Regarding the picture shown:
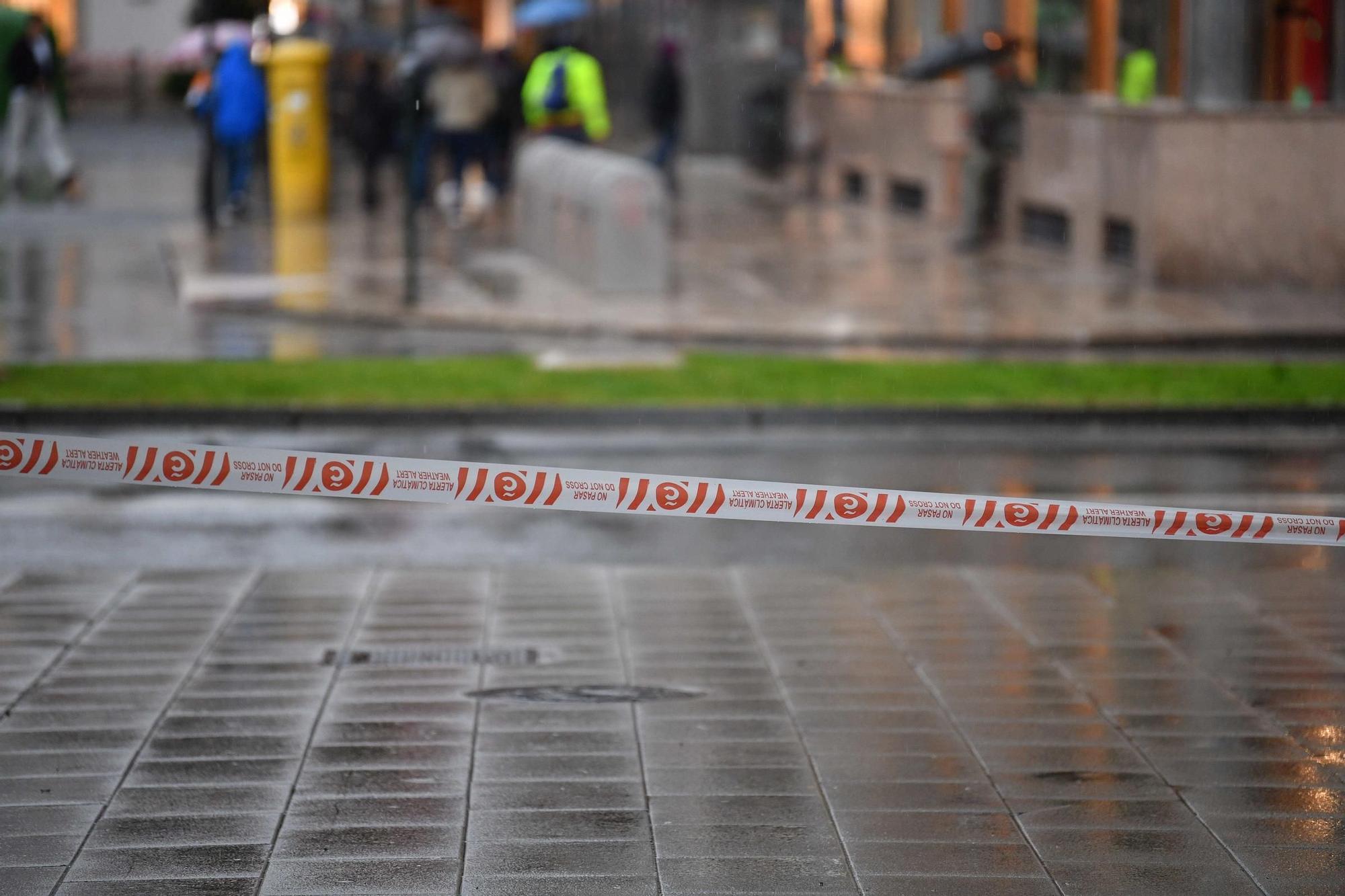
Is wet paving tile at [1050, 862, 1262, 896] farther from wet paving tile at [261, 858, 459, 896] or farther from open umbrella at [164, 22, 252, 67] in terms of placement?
open umbrella at [164, 22, 252, 67]

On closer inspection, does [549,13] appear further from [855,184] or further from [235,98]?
[855,184]

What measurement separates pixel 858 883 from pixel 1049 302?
14.5m

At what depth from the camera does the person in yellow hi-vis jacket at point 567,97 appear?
23891mm

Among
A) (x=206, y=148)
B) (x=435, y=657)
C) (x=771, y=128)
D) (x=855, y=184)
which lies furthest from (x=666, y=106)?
(x=435, y=657)

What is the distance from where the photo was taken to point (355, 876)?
5086 mm

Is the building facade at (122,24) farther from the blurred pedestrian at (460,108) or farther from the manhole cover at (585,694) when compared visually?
the manhole cover at (585,694)

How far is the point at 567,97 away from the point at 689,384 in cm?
1065

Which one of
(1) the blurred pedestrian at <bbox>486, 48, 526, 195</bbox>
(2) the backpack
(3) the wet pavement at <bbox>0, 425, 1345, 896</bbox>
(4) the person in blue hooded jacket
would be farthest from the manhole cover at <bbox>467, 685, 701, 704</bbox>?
(1) the blurred pedestrian at <bbox>486, 48, 526, 195</bbox>

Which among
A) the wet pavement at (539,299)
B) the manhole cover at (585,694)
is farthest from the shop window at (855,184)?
the manhole cover at (585,694)

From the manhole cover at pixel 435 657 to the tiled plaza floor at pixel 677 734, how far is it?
2cm

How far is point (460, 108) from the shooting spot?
87.5ft

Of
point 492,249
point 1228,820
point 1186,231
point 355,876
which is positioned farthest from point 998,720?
point 492,249

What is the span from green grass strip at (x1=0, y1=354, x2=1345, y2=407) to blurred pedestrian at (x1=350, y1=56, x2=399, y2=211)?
1390cm

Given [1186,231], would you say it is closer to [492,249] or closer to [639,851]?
[492,249]
